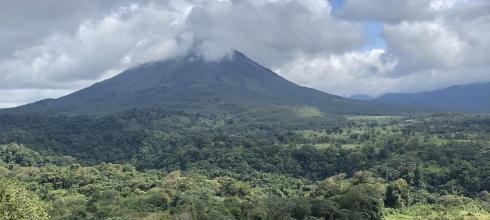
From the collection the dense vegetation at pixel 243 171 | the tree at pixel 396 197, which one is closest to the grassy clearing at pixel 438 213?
the dense vegetation at pixel 243 171

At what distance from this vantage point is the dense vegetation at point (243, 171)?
178 feet

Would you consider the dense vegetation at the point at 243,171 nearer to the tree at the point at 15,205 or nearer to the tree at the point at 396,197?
the tree at the point at 396,197

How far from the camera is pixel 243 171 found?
100 metres

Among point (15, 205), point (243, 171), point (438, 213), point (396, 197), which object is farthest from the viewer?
point (243, 171)

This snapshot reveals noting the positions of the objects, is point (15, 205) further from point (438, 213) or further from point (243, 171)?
point (243, 171)

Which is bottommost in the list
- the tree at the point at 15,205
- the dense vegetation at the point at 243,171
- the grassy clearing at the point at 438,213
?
the grassy clearing at the point at 438,213

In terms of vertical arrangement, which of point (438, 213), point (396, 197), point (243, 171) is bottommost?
point (438, 213)

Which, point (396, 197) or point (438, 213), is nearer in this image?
point (438, 213)

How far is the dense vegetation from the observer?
54406 millimetres

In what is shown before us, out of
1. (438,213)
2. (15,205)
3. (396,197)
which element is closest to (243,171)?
(396,197)

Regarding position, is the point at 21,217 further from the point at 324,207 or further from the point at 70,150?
the point at 70,150

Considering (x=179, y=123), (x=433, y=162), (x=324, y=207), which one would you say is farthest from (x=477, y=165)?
(x=179, y=123)

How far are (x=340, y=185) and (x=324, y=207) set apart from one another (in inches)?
546

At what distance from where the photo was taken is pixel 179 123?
18775cm
